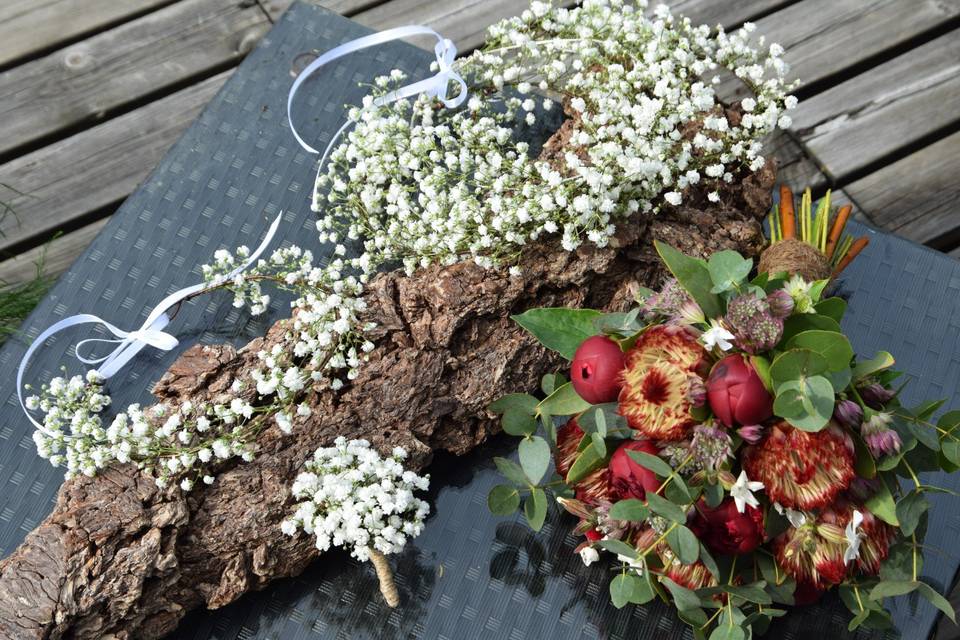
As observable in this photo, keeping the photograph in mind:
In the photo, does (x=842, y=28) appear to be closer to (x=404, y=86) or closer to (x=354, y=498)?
(x=404, y=86)

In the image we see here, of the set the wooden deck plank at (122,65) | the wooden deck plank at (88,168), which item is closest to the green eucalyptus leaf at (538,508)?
the wooden deck plank at (88,168)

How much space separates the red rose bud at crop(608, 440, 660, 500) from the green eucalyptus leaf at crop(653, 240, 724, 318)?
0.42 ft

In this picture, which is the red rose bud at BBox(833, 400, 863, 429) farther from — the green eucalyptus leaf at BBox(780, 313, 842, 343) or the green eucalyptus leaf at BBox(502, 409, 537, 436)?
the green eucalyptus leaf at BBox(502, 409, 537, 436)

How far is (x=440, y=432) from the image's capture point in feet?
3.36

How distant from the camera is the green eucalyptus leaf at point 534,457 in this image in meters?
0.92

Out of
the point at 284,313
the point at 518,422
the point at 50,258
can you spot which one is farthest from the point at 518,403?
the point at 50,258

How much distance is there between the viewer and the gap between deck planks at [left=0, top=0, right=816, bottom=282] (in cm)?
175

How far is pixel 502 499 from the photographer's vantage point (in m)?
0.96

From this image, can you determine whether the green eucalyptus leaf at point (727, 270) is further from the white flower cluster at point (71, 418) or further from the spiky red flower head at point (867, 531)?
the white flower cluster at point (71, 418)

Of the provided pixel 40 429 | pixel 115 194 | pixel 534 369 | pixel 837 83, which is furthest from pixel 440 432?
pixel 837 83

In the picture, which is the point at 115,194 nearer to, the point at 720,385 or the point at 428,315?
the point at 428,315

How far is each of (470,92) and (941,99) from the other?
1.06 metres

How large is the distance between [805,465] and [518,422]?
29 centimetres

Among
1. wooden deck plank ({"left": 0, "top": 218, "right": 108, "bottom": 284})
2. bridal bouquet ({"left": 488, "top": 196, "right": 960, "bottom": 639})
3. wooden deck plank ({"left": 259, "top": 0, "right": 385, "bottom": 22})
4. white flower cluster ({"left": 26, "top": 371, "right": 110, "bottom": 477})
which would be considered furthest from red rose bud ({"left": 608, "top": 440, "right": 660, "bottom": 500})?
wooden deck plank ({"left": 259, "top": 0, "right": 385, "bottom": 22})
